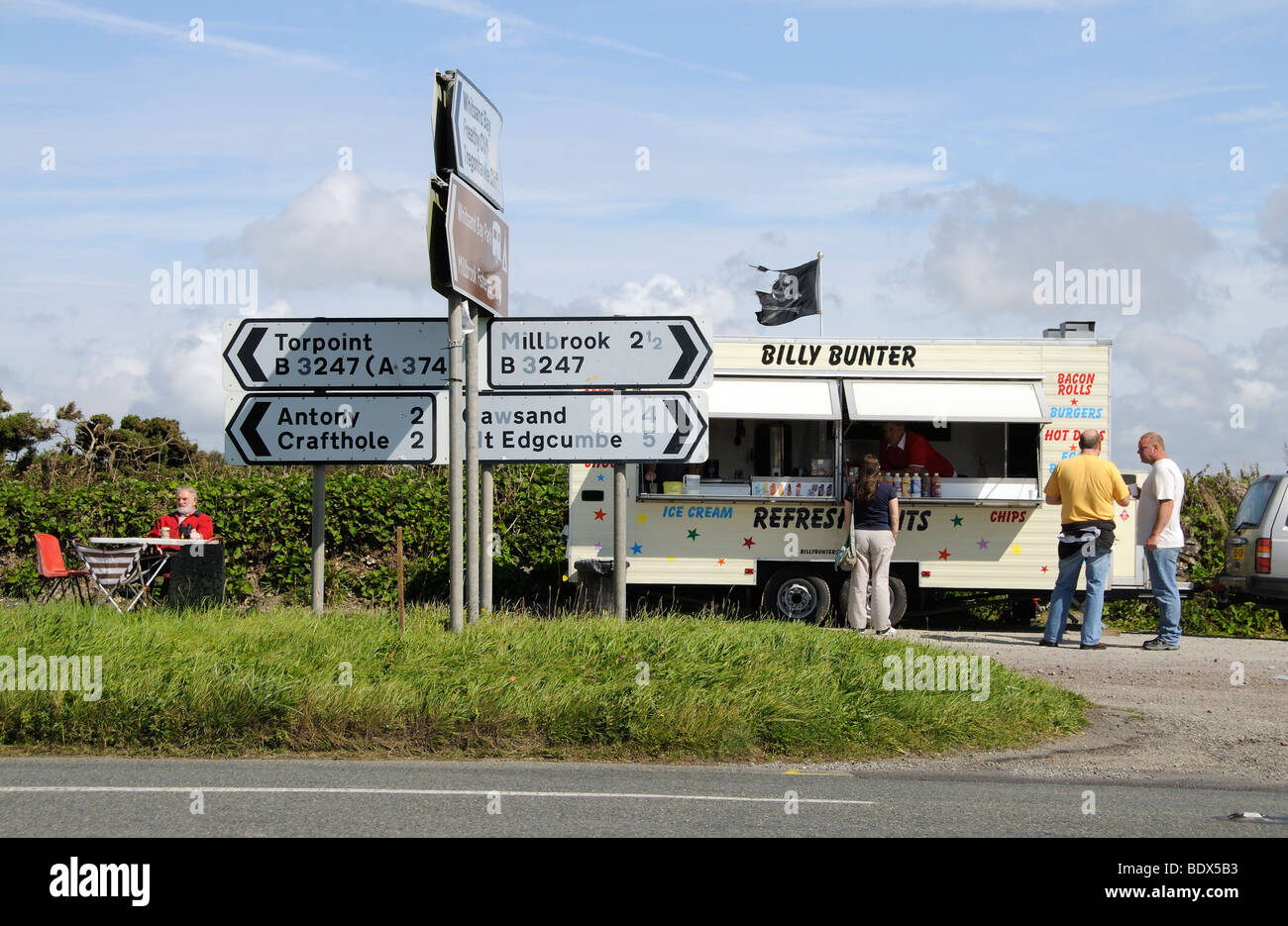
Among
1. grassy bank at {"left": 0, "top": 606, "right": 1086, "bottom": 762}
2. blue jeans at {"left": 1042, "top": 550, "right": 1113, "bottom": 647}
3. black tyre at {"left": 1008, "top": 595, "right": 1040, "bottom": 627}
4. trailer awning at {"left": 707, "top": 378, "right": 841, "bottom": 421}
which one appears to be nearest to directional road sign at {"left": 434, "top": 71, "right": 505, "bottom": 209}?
grassy bank at {"left": 0, "top": 606, "right": 1086, "bottom": 762}

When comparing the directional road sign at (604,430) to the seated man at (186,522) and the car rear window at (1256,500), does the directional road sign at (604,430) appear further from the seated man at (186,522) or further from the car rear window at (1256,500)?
the car rear window at (1256,500)

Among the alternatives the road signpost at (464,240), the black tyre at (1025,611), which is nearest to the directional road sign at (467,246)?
the road signpost at (464,240)

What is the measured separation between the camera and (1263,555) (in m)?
13.9

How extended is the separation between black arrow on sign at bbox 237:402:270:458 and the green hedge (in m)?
5.31

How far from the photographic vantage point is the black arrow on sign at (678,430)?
35.0 ft

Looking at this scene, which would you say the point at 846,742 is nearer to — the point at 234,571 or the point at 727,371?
the point at 727,371

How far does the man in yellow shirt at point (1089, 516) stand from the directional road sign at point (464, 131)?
6205 mm

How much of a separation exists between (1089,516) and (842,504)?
9.07 feet

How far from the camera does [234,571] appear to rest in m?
16.0

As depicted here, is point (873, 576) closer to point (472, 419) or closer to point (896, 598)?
point (896, 598)

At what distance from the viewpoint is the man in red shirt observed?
14109 mm

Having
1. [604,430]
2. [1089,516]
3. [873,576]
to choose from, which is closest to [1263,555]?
[1089,516]
